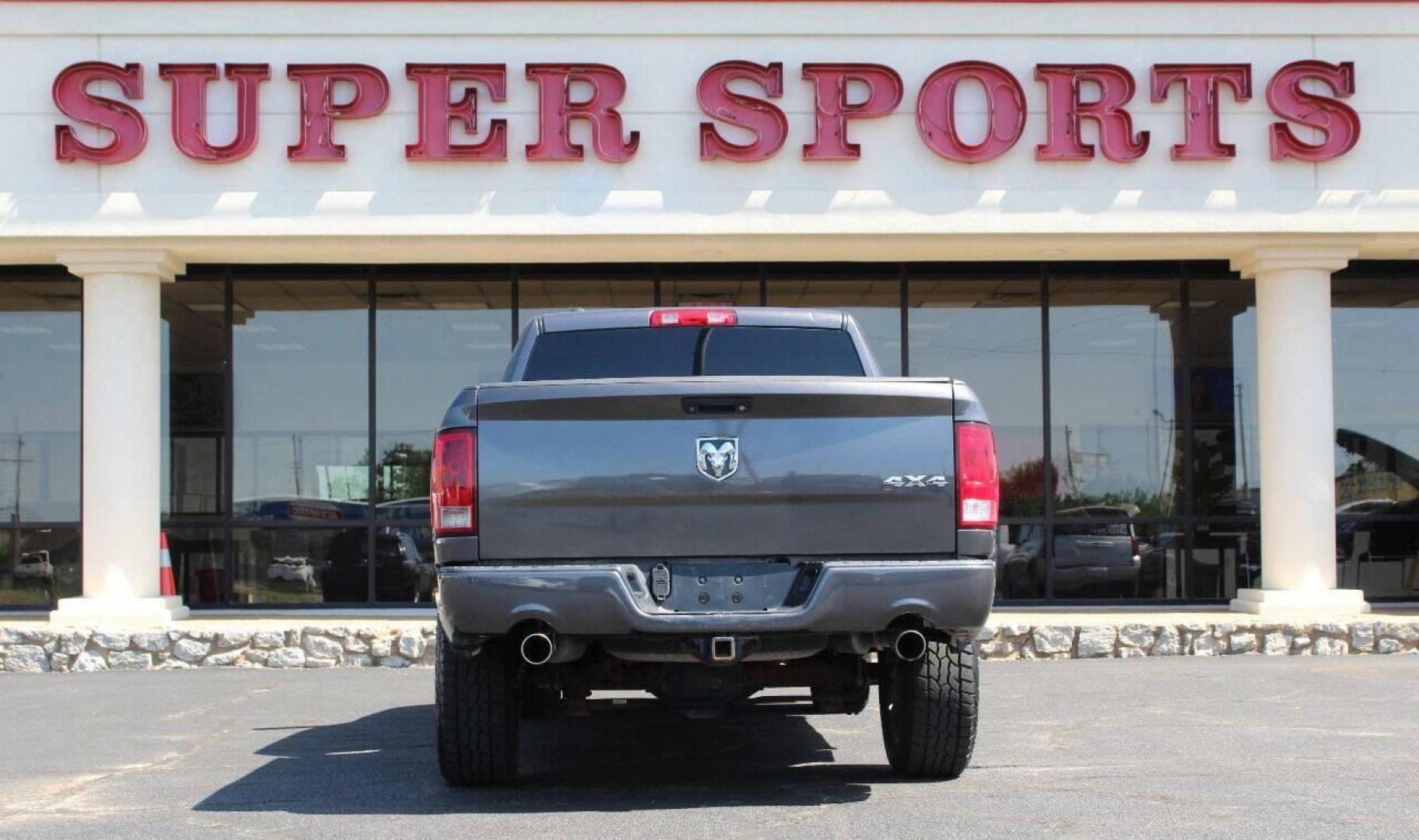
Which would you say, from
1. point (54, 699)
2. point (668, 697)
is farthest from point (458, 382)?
point (668, 697)

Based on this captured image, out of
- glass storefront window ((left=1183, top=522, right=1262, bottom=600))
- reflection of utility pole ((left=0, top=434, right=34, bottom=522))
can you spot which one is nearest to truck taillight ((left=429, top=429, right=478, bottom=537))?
glass storefront window ((left=1183, top=522, right=1262, bottom=600))

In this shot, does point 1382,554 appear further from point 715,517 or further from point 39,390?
point 39,390

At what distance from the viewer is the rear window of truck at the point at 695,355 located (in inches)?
287

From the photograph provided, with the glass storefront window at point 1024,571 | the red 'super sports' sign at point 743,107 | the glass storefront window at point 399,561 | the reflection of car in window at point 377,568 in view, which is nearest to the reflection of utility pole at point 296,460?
the reflection of car in window at point 377,568

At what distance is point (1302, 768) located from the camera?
6.89 m

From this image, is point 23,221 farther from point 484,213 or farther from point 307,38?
point 484,213

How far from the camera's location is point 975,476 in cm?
573

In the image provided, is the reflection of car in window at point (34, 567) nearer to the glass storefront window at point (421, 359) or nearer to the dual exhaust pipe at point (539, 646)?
the glass storefront window at point (421, 359)

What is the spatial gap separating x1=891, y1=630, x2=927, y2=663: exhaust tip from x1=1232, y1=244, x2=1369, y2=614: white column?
29.3ft

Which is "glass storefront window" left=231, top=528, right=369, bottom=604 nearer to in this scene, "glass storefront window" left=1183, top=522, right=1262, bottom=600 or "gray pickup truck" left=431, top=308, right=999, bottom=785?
"glass storefront window" left=1183, top=522, right=1262, bottom=600

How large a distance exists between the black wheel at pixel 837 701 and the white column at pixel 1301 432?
330 inches

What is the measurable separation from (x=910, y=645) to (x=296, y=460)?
1081 cm

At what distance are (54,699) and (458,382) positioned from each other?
5.74 metres

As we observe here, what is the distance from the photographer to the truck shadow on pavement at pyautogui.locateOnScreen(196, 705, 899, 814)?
621cm
